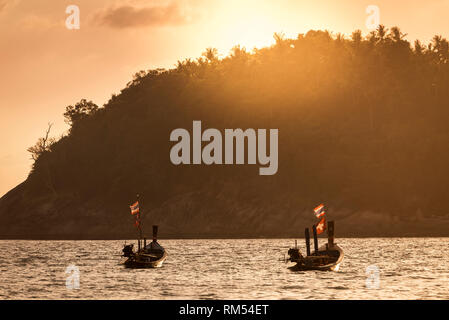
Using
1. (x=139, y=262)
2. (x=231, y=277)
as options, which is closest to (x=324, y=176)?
(x=139, y=262)

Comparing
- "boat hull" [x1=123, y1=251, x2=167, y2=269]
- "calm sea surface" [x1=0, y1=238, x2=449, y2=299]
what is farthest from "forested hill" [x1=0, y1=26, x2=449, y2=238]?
"boat hull" [x1=123, y1=251, x2=167, y2=269]

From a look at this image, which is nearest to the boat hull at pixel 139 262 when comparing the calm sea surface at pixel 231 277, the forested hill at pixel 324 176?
the calm sea surface at pixel 231 277

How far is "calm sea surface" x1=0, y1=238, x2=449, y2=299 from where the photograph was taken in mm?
56781

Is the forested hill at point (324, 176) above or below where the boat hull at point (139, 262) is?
above

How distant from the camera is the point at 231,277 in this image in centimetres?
7106

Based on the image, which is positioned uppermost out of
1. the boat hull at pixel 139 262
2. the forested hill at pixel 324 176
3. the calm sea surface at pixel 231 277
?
the forested hill at pixel 324 176

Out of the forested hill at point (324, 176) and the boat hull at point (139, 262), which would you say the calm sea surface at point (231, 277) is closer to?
the boat hull at point (139, 262)

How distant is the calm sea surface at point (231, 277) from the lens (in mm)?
56781

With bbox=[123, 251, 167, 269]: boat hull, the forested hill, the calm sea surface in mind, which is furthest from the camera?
the forested hill

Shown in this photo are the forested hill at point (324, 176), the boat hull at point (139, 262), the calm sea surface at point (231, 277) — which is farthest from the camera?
the forested hill at point (324, 176)

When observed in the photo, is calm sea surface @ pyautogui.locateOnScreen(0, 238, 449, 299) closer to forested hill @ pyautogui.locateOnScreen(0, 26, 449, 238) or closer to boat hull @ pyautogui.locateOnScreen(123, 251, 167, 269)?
boat hull @ pyautogui.locateOnScreen(123, 251, 167, 269)

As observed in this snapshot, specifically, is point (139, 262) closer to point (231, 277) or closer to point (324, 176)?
point (231, 277)
